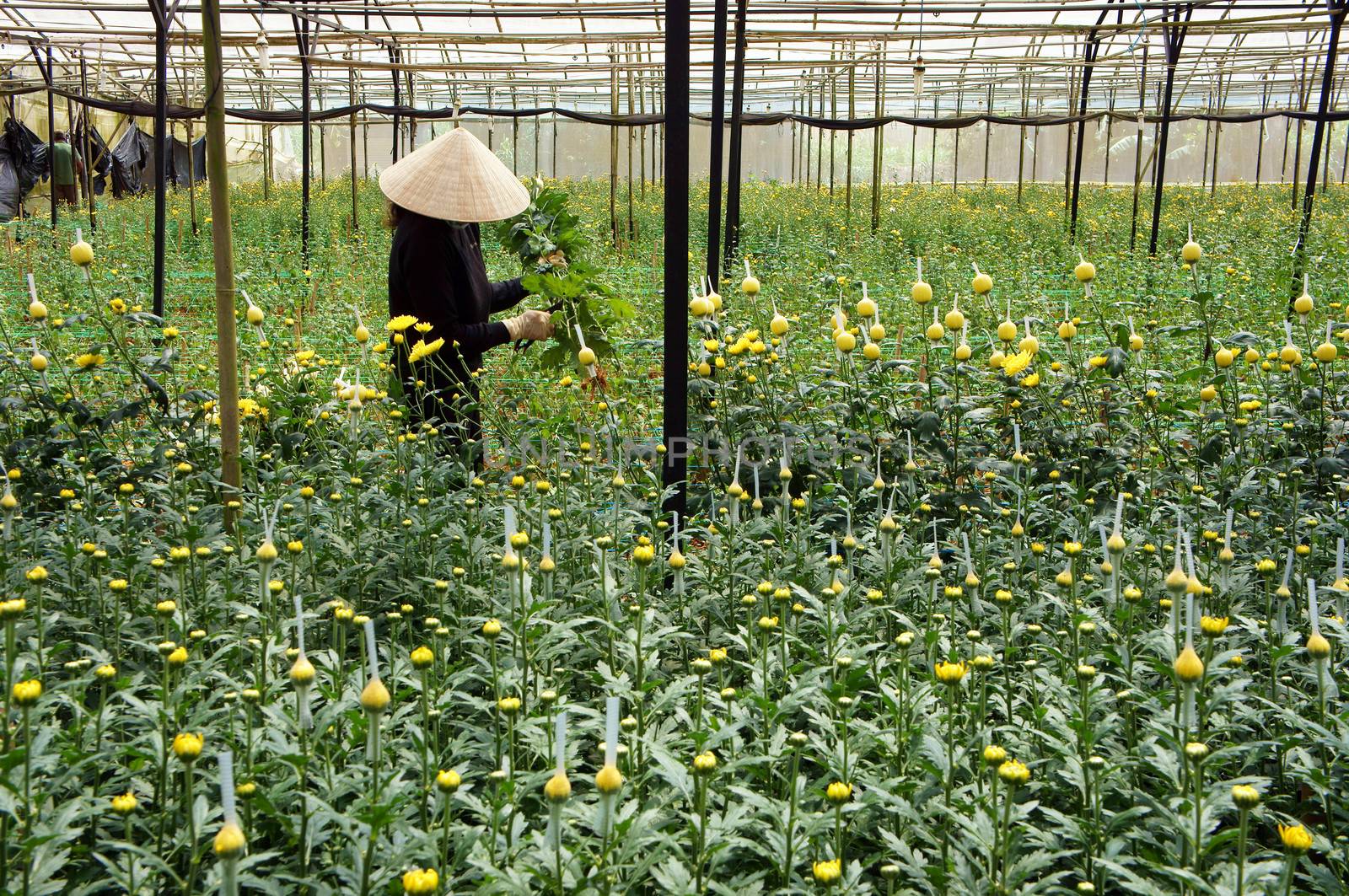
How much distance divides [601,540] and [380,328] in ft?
18.5

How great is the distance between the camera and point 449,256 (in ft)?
13.3

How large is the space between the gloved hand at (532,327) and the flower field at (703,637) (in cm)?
35

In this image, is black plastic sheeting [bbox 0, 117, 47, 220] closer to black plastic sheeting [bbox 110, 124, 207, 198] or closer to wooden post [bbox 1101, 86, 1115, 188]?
black plastic sheeting [bbox 110, 124, 207, 198]

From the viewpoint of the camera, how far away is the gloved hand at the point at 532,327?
4020 mm

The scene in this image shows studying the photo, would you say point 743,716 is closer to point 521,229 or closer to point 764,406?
point 764,406

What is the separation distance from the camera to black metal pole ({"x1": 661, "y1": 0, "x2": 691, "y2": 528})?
288cm

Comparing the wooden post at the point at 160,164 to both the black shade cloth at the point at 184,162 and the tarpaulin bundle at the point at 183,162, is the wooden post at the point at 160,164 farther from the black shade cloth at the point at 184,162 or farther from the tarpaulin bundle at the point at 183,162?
the black shade cloth at the point at 184,162

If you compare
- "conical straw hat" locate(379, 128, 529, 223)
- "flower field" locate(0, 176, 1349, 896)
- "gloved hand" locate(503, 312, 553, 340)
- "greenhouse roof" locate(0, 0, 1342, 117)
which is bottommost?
"flower field" locate(0, 176, 1349, 896)

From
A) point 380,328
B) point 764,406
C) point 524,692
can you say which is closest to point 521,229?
point 764,406

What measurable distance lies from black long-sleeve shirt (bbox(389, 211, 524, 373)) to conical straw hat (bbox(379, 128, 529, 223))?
119mm

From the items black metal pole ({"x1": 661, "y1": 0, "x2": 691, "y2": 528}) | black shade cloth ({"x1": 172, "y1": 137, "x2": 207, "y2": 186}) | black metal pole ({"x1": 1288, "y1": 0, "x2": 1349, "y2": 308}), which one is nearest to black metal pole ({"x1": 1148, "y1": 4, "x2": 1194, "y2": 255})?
black metal pole ({"x1": 1288, "y1": 0, "x2": 1349, "y2": 308})

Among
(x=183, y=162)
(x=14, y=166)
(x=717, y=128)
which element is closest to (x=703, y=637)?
(x=717, y=128)

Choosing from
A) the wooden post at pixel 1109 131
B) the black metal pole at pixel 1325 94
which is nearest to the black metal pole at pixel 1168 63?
the black metal pole at pixel 1325 94

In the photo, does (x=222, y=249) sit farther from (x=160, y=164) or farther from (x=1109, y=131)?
(x=1109, y=131)
